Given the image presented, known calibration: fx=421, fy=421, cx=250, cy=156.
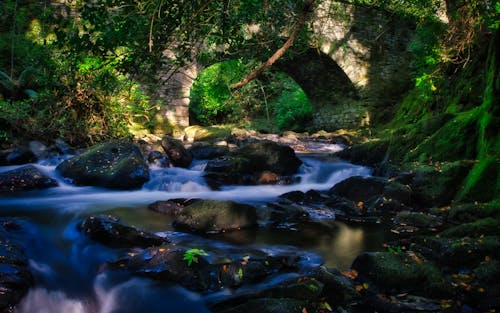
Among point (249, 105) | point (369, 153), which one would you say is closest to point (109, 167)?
point (369, 153)

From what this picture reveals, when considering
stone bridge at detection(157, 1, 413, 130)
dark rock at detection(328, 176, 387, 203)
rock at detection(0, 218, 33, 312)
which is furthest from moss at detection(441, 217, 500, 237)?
stone bridge at detection(157, 1, 413, 130)

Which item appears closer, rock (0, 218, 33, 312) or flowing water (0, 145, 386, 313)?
rock (0, 218, 33, 312)

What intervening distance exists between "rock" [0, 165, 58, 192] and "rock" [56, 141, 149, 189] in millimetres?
394

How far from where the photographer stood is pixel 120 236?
11.9 ft

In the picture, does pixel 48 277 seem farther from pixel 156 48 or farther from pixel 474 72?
pixel 474 72

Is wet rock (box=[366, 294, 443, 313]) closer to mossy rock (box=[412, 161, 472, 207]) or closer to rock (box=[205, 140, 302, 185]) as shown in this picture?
mossy rock (box=[412, 161, 472, 207])

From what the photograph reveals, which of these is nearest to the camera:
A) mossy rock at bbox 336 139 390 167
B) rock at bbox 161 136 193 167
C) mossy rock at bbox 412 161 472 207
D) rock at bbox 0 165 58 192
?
mossy rock at bbox 412 161 472 207

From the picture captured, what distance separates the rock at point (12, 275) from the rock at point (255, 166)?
404cm

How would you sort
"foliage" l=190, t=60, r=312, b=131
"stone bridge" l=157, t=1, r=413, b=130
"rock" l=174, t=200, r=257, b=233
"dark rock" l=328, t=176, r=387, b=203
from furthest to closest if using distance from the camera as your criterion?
"foliage" l=190, t=60, r=312, b=131
"stone bridge" l=157, t=1, r=413, b=130
"dark rock" l=328, t=176, r=387, b=203
"rock" l=174, t=200, r=257, b=233

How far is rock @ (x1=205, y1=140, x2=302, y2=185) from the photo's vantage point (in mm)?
7113

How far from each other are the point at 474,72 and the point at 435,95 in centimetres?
160

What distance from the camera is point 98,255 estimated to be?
3.44 m

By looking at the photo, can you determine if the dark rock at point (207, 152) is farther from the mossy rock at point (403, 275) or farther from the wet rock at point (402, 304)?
the wet rock at point (402, 304)

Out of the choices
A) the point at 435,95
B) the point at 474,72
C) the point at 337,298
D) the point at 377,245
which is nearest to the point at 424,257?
the point at 377,245
